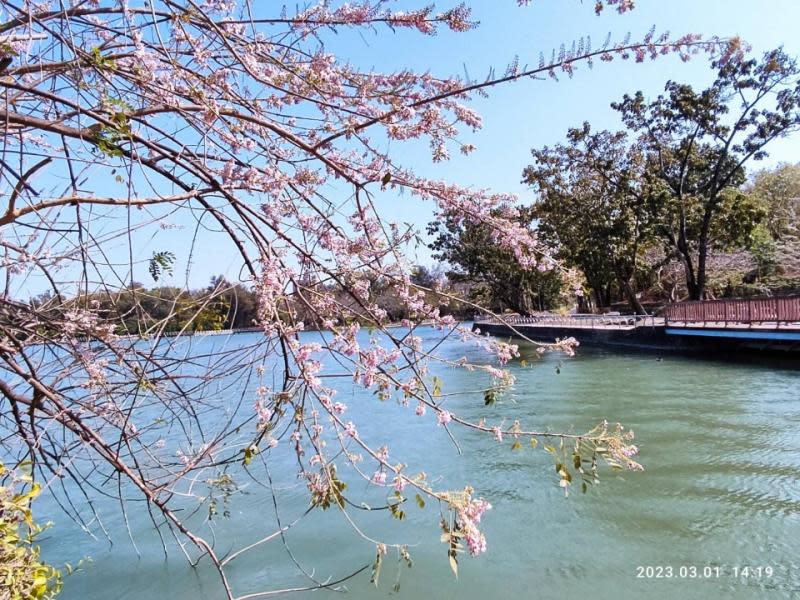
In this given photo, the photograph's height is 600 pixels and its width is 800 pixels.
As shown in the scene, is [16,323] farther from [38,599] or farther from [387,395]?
[387,395]

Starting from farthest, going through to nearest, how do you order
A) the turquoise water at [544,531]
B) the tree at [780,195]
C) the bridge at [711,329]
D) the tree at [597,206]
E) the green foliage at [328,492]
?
the tree at [780,195] → the tree at [597,206] → the bridge at [711,329] → the turquoise water at [544,531] → the green foliage at [328,492]

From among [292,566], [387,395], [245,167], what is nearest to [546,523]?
[292,566]

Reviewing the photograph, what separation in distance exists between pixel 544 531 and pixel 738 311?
45.6 ft

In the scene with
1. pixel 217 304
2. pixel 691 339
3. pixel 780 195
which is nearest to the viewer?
pixel 217 304

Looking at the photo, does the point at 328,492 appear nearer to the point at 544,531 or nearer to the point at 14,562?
the point at 14,562

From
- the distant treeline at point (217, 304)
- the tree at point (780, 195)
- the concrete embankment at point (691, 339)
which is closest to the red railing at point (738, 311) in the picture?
the concrete embankment at point (691, 339)

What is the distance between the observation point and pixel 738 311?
1648 centimetres

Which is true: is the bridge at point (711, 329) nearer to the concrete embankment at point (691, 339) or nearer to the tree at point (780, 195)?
the concrete embankment at point (691, 339)

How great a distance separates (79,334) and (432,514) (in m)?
4.44

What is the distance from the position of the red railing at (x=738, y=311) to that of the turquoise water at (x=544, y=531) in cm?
676

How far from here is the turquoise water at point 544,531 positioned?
4.55 m

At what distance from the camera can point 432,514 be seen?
5.96 metres

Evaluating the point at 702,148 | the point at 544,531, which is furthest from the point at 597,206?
the point at 544,531

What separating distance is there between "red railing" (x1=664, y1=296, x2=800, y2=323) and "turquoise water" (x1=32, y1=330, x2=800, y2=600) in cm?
676
